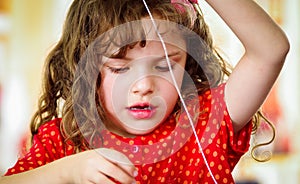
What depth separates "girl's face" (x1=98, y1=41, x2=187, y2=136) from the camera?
1.89 feet

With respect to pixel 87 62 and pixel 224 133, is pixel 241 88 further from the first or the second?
pixel 87 62

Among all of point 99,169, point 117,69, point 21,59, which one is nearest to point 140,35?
point 117,69

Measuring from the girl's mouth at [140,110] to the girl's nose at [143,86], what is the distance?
0.5 inches

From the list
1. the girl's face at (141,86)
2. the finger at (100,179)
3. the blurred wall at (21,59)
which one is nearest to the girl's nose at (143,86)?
the girl's face at (141,86)

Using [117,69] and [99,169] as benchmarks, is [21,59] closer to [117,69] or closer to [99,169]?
[117,69]

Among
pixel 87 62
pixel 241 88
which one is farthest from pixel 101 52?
pixel 241 88

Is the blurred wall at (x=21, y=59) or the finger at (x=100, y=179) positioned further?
the blurred wall at (x=21, y=59)

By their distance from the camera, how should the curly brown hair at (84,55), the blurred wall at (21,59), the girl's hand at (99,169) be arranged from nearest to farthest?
the girl's hand at (99,169) → the curly brown hair at (84,55) → the blurred wall at (21,59)

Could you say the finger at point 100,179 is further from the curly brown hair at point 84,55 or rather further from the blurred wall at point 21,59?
Result: the blurred wall at point 21,59

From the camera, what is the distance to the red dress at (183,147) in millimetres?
610

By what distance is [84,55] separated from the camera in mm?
641

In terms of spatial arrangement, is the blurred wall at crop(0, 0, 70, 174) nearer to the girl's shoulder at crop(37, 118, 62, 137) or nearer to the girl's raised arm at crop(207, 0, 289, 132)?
the girl's shoulder at crop(37, 118, 62, 137)

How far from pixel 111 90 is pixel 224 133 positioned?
0.12m

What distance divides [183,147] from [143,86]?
10 centimetres
